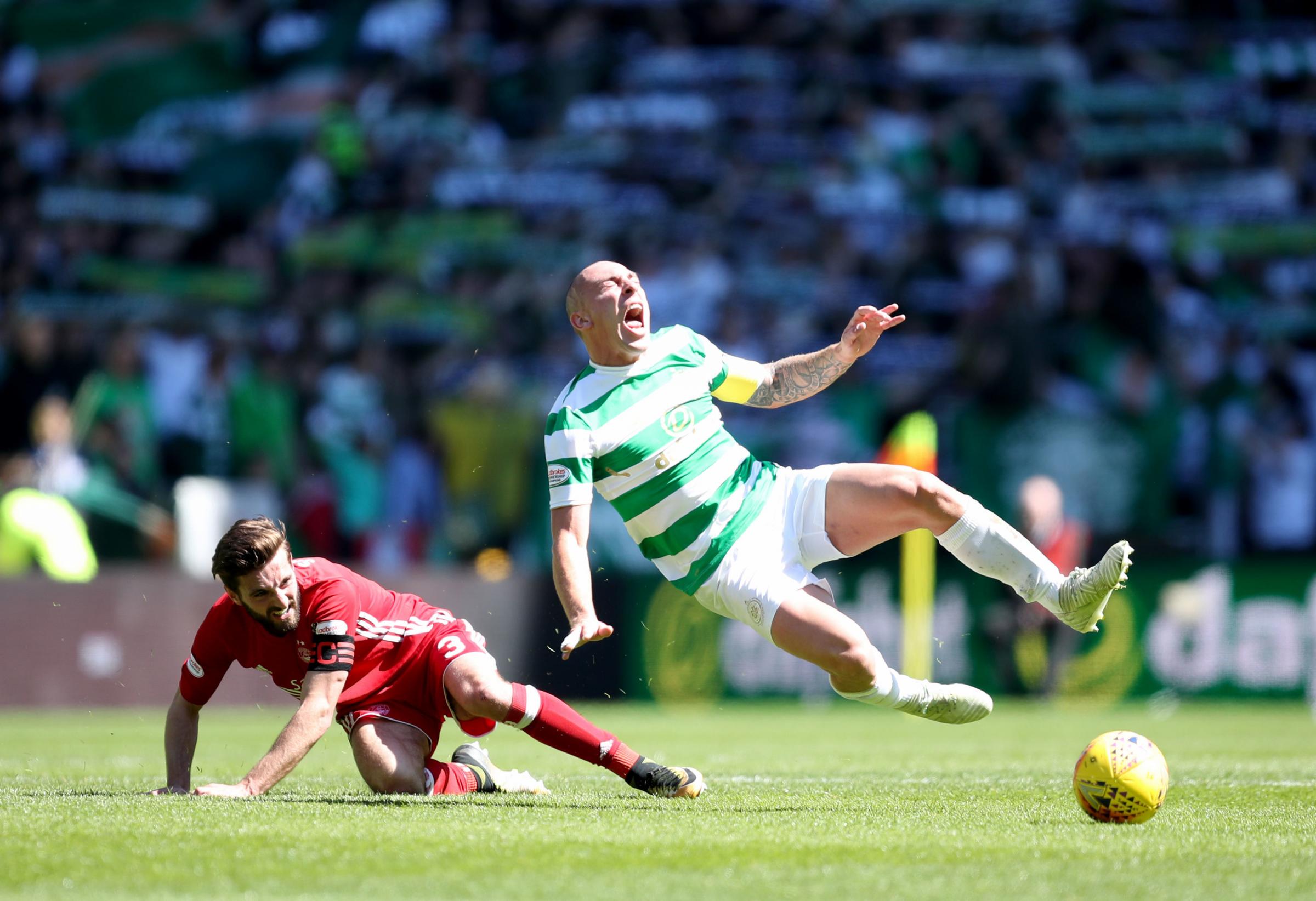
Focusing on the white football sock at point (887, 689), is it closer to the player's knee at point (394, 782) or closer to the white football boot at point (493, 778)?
the white football boot at point (493, 778)

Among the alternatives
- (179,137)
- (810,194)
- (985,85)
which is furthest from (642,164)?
(179,137)

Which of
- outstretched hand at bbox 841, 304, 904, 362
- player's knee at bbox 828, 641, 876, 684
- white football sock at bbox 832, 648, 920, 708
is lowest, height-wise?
white football sock at bbox 832, 648, 920, 708

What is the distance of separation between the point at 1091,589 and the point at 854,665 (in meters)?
0.92

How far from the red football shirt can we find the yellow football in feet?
8.24

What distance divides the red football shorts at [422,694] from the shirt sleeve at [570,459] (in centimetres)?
72

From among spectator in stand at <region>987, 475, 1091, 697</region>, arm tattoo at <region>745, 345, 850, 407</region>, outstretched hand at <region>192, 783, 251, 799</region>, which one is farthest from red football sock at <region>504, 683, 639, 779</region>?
spectator in stand at <region>987, 475, 1091, 697</region>

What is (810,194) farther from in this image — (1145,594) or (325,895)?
(325,895)

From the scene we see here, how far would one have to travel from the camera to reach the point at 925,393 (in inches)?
617

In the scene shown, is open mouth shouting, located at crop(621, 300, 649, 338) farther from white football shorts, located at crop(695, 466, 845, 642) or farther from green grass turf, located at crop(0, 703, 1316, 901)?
green grass turf, located at crop(0, 703, 1316, 901)

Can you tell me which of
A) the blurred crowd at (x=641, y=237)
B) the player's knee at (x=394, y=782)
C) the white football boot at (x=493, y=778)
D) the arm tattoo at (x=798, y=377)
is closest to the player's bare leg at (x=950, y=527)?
the arm tattoo at (x=798, y=377)

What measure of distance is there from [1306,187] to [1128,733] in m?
13.2

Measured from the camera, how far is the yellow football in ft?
18.4

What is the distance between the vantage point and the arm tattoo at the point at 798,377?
7.08 metres

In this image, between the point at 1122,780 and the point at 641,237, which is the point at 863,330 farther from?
the point at 641,237
